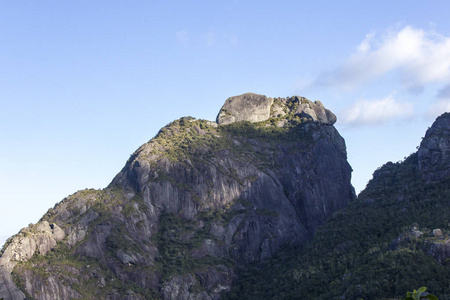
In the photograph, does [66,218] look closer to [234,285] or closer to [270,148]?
[234,285]

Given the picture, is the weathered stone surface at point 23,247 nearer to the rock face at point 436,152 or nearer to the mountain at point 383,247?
the mountain at point 383,247

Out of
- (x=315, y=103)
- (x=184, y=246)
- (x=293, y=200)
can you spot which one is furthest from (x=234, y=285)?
(x=315, y=103)

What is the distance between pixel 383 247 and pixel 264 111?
263ft

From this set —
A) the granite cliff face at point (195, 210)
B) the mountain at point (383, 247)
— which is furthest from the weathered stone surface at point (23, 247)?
the mountain at point (383, 247)

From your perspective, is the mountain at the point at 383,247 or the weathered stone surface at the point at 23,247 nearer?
the mountain at the point at 383,247

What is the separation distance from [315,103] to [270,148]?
32025mm

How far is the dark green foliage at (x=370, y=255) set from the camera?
9631 centimetres

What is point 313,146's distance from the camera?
167500mm

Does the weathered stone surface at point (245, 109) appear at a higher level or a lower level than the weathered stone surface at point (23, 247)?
higher

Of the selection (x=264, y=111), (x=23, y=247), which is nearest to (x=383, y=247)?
(x=23, y=247)

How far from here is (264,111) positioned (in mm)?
181000

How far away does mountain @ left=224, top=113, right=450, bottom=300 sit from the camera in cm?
9688

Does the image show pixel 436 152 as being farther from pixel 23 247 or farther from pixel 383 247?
pixel 23 247

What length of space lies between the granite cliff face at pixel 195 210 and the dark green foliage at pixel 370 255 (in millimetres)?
10374
